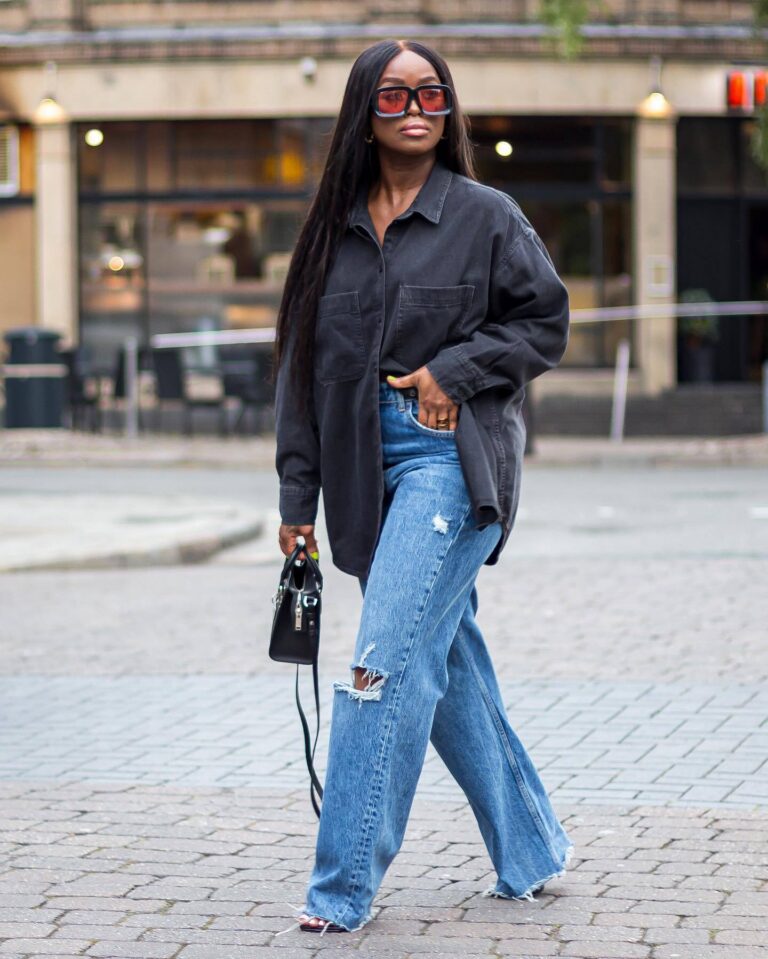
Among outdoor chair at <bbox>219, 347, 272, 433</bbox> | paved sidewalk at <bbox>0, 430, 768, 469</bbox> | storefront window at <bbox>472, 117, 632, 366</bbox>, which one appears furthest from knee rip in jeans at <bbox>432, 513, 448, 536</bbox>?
storefront window at <bbox>472, 117, 632, 366</bbox>

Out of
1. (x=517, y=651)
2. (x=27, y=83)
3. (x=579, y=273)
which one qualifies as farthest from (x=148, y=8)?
(x=517, y=651)

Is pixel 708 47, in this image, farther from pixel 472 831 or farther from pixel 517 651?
pixel 472 831

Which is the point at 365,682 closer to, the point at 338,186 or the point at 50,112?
the point at 338,186

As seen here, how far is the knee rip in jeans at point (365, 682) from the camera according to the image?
13.4ft

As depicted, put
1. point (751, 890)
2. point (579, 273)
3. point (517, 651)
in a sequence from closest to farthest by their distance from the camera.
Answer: point (751, 890) < point (517, 651) < point (579, 273)

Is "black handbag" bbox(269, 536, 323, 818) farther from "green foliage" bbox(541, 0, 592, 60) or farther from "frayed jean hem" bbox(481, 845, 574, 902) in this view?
"green foliage" bbox(541, 0, 592, 60)

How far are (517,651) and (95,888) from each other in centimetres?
388

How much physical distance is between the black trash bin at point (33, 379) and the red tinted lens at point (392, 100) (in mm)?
17605

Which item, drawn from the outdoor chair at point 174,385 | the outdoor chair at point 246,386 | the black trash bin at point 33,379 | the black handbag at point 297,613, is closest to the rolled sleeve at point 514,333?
the black handbag at point 297,613

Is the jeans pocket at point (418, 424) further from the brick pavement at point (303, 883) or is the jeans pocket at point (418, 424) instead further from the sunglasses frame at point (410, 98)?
the brick pavement at point (303, 883)

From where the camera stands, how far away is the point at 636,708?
22.8ft

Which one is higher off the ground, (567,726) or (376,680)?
(376,680)

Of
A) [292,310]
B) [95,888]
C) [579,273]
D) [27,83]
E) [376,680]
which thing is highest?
[27,83]

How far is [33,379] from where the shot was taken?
2155 cm
